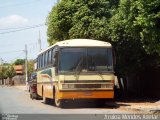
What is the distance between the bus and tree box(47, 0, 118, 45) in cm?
441

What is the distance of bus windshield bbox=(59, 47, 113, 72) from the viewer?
23.1 meters

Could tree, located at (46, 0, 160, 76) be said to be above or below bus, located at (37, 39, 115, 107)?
above

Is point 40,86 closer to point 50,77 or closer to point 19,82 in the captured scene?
point 50,77

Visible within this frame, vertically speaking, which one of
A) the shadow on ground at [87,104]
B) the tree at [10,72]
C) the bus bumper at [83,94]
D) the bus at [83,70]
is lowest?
the shadow on ground at [87,104]

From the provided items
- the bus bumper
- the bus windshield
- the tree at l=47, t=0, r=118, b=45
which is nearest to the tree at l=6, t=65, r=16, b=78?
the tree at l=47, t=0, r=118, b=45

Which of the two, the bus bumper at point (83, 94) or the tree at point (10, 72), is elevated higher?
the tree at point (10, 72)

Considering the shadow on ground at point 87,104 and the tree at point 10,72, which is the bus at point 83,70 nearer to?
the shadow on ground at point 87,104

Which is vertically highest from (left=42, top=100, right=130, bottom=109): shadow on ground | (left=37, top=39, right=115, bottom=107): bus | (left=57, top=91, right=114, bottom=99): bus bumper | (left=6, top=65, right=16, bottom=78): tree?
(left=6, top=65, right=16, bottom=78): tree

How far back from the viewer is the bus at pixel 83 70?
22953 millimetres

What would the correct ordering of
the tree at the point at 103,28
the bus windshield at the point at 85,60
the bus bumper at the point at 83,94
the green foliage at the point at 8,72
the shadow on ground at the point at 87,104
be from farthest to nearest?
the green foliage at the point at 8,72 < the tree at the point at 103,28 < the shadow on ground at the point at 87,104 < the bus windshield at the point at 85,60 < the bus bumper at the point at 83,94

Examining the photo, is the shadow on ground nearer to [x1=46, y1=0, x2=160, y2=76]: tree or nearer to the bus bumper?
the bus bumper

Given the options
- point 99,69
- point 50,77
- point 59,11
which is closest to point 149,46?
point 99,69

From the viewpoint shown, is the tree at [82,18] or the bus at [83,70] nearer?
the bus at [83,70]

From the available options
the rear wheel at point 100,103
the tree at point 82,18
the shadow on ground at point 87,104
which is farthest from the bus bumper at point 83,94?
the tree at point 82,18
